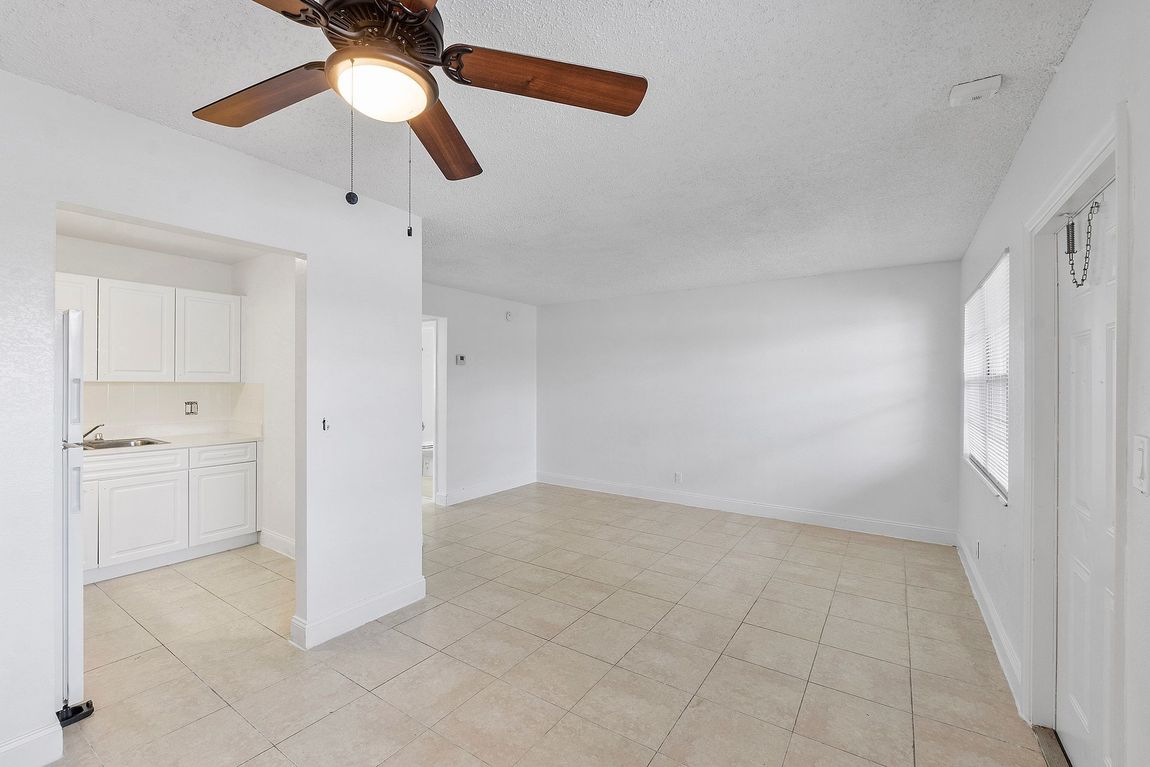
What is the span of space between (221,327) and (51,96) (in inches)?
107

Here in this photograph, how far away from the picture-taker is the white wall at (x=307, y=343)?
70.1 inches

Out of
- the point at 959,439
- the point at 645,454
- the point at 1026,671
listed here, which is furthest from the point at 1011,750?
the point at 645,454

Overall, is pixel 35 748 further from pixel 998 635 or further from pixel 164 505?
pixel 998 635

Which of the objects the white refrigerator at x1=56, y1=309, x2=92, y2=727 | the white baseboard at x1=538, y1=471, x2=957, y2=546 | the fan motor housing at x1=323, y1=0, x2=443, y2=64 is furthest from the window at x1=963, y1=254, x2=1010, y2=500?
the white refrigerator at x1=56, y1=309, x2=92, y2=727

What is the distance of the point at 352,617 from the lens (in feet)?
9.33

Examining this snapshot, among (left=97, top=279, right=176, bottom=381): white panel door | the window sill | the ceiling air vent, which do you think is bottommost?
the window sill

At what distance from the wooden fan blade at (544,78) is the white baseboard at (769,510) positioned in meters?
4.66

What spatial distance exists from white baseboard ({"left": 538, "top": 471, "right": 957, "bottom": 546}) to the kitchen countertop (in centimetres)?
367

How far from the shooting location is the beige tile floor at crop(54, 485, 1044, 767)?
1957mm

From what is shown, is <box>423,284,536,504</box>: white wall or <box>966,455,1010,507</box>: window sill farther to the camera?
<box>423,284,536,504</box>: white wall

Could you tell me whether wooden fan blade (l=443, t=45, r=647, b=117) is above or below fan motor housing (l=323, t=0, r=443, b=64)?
below

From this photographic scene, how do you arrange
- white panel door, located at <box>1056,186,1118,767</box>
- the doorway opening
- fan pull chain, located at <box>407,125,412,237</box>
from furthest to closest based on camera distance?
fan pull chain, located at <box>407,125,412,237</box>, white panel door, located at <box>1056,186,1118,767</box>, the doorway opening

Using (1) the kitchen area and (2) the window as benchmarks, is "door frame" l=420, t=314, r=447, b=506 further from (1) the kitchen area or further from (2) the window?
(2) the window

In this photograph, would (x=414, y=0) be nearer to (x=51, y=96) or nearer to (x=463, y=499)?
(x=51, y=96)
